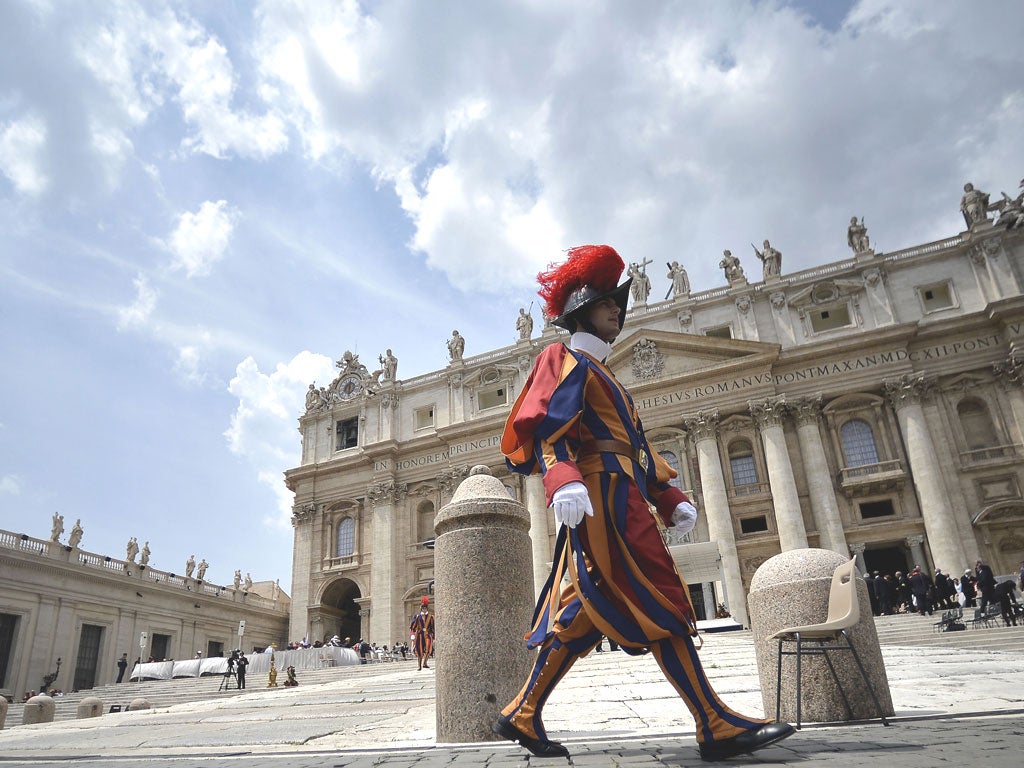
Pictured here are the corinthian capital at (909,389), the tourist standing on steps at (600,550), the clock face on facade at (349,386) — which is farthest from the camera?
the clock face on facade at (349,386)

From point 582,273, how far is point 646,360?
27360mm

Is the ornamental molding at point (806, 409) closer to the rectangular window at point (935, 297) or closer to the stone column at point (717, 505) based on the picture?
the stone column at point (717, 505)

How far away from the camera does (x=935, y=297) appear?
29.3 m

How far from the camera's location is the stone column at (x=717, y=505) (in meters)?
26.6

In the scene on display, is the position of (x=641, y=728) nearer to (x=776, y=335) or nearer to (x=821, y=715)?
(x=821, y=715)

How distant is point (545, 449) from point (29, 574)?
31521 mm

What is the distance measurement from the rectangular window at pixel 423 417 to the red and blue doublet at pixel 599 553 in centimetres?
3409

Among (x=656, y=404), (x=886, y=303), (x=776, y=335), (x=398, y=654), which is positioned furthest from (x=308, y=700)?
(x=886, y=303)

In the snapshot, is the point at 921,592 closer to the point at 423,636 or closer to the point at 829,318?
the point at 423,636

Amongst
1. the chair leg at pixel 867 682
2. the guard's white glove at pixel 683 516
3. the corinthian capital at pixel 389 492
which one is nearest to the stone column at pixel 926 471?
the corinthian capital at pixel 389 492

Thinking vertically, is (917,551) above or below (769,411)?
below

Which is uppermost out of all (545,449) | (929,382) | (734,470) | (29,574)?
(929,382)

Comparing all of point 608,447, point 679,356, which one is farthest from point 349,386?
point 608,447

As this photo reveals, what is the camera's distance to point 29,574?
2795cm
